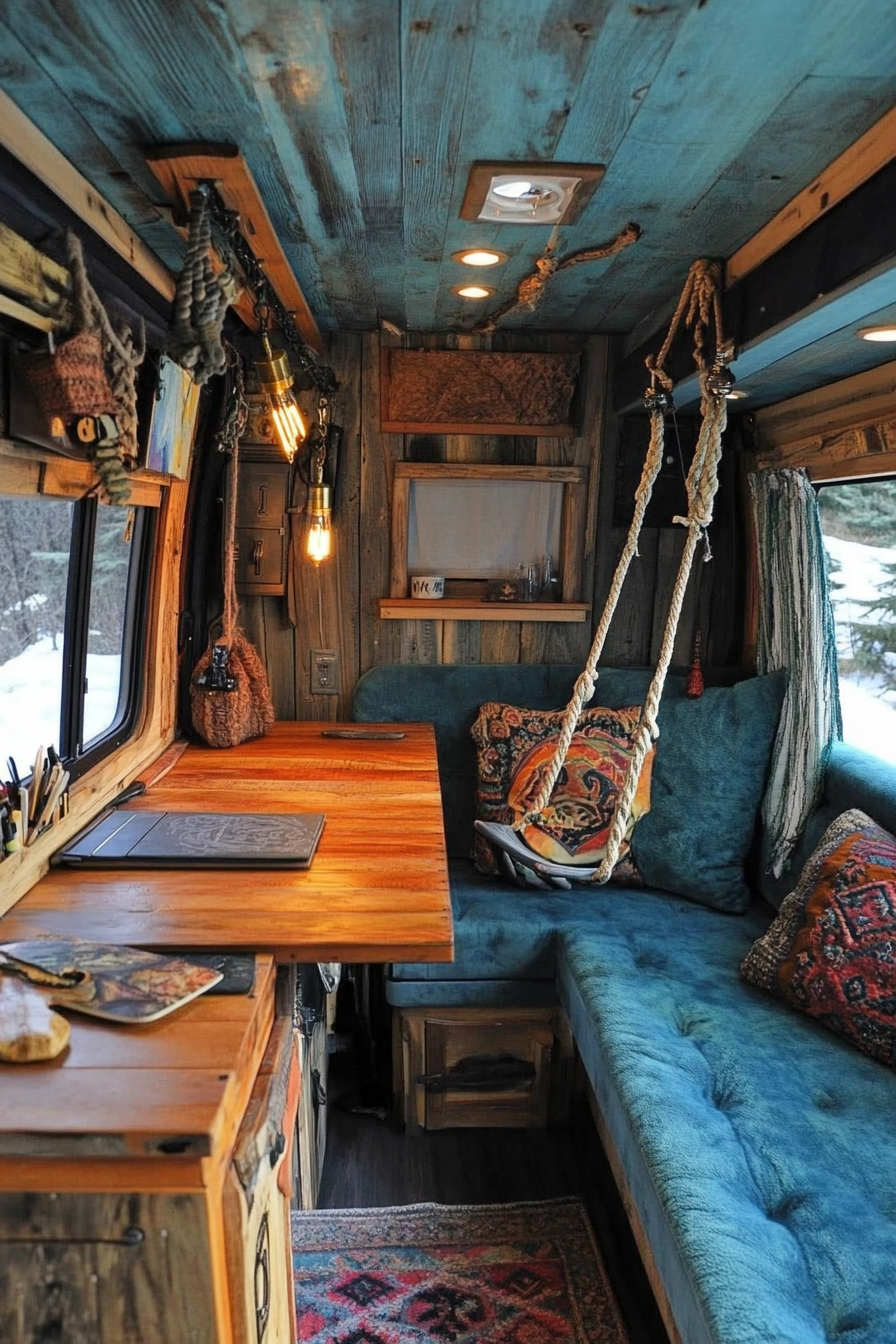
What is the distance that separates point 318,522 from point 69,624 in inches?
35.6

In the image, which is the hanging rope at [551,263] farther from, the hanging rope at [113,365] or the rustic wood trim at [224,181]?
the hanging rope at [113,365]

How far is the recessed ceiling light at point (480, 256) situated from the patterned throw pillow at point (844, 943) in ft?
4.95

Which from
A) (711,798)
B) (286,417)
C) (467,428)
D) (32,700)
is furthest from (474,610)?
(32,700)

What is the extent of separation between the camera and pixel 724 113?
1.31 metres

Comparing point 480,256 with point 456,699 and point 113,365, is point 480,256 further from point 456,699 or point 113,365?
point 456,699

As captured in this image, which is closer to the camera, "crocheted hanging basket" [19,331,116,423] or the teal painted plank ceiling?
the teal painted plank ceiling

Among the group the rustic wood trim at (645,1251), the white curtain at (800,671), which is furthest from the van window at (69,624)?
the white curtain at (800,671)

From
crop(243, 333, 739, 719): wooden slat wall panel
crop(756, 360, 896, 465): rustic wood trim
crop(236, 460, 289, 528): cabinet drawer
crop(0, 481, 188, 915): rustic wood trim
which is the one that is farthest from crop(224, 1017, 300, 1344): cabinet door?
crop(756, 360, 896, 465): rustic wood trim

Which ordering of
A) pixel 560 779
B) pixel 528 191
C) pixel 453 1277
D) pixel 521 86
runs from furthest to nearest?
pixel 560 779 < pixel 453 1277 < pixel 528 191 < pixel 521 86

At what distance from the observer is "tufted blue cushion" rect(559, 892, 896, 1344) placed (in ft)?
4.20

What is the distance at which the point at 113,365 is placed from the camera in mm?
1612

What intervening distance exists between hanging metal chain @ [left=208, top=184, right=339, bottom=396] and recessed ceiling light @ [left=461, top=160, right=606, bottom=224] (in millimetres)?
418

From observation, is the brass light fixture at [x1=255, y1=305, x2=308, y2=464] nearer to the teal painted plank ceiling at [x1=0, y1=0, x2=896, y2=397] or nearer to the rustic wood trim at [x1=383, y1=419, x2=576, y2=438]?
the teal painted plank ceiling at [x1=0, y1=0, x2=896, y2=397]

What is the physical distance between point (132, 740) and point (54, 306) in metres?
1.25
